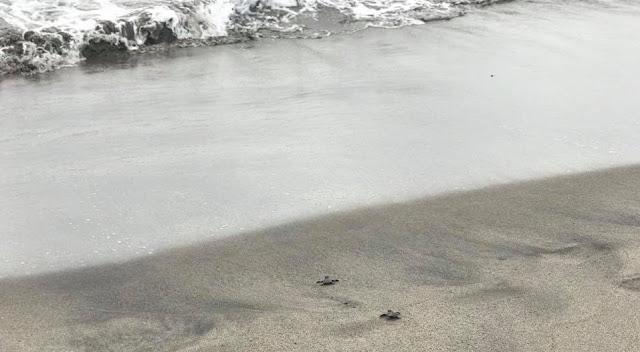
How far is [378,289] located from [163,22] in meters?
5.41

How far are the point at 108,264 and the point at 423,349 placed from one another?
4.91 feet

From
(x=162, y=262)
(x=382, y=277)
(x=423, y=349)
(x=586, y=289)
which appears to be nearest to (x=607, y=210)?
(x=586, y=289)

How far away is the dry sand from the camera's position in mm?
2520

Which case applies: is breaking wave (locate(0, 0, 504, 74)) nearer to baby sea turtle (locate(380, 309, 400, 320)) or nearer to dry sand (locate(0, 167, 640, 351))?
dry sand (locate(0, 167, 640, 351))

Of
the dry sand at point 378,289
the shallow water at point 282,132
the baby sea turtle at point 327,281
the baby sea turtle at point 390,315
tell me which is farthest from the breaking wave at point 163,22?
the baby sea turtle at point 390,315

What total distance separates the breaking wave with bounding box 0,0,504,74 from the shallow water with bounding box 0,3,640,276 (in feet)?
1.48

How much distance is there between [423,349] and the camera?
243 cm

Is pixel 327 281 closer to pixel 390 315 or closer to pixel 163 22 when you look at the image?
pixel 390 315

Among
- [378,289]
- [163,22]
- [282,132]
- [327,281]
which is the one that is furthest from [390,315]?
[163,22]

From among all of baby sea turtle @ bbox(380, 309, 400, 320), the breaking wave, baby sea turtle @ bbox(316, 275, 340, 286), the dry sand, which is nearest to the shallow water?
the dry sand

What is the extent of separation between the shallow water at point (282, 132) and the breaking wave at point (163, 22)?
452 mm

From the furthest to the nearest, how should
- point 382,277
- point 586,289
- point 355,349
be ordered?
point 382,277, point 586,289, point 355,349

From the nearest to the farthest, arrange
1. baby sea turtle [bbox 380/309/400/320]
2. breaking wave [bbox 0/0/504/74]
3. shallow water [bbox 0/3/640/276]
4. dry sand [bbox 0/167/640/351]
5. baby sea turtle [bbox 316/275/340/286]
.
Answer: dry sand [bbox 0/167/640/351] → baby sea turtle [bbox 380/309/400/320] → baby sea turtle [bbox 316/275/340/286] → shallow water [bbox 0/3/640/276] → breaking wave [bbox 0/0/504/74]

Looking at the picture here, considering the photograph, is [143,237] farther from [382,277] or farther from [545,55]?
[545,55]
